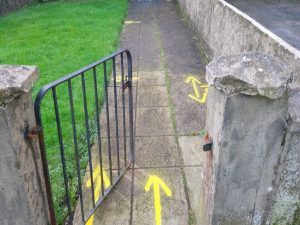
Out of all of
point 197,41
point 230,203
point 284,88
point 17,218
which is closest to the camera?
point 284,88

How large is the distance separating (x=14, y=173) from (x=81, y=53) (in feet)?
20.8

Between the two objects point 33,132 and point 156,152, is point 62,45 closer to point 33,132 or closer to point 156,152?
point 156,152

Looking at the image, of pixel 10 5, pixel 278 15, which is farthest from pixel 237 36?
pixel 10 5

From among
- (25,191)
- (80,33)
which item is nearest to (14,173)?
(25,191)

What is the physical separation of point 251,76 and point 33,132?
1.45m

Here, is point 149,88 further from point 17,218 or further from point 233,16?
point 17,218

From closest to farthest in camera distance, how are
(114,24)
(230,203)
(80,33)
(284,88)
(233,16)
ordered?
(284,88)
(230,203)
(233,16)
(80,33)
(114,24)

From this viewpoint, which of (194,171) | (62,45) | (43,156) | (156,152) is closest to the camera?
(43,156)

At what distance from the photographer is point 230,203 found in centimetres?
271

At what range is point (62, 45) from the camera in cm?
913

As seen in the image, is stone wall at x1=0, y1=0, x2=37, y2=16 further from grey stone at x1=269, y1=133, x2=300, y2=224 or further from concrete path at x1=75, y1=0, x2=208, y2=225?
grey stone at x1=269, y1=133, x2=300, y2=224

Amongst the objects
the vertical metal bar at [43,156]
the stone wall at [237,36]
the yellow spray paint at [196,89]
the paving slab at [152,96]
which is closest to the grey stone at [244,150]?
the stone wall at [237,36]

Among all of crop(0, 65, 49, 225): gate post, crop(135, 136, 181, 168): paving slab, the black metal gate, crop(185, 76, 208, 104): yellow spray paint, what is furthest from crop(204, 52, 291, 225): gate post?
crop(185, 76, 208, 104): yellow spray paint

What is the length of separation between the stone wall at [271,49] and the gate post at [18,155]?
67.7 inches
